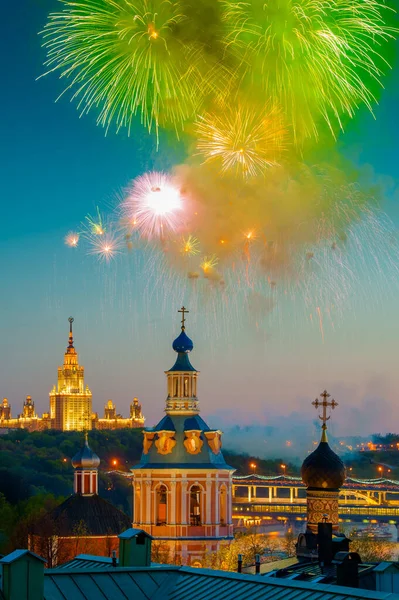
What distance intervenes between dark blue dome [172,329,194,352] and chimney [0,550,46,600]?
3326 centimetres

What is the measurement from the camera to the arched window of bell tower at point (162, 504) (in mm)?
52469

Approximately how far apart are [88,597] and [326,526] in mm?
8842

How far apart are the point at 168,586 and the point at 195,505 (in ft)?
97.4

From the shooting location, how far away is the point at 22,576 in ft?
71.5

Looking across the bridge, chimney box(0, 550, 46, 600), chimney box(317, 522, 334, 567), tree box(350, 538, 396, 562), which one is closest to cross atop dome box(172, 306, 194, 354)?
tree box(350, 538, 396, 562)

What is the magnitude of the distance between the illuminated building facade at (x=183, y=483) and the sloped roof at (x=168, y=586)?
2758 centimetres

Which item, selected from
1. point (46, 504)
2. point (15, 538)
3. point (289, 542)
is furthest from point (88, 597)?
point (46, 504)

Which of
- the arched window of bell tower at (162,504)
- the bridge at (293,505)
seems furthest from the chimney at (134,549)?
the bridge at (293,505)

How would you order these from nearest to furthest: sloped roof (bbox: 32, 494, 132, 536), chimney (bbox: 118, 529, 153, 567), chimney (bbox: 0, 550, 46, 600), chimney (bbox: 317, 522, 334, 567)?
chimney (bbox: 0, 550, 46, 600)
chimney (bbox: 118, 529, 153, 567)
chimney (bbox: 317, 522, 334, 567)
sloped roof (bbox: 32, 494, 132, 536)

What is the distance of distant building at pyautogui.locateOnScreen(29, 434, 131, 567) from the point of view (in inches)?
2085

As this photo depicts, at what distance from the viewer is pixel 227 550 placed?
52281 mm

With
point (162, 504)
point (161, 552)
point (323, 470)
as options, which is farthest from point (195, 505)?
point (323, 470)

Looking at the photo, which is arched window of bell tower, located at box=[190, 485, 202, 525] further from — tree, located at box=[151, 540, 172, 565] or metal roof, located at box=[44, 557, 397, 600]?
metal roof, located at box=[44, 557, 397, 600]

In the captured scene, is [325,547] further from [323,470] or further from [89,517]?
[89,517]
